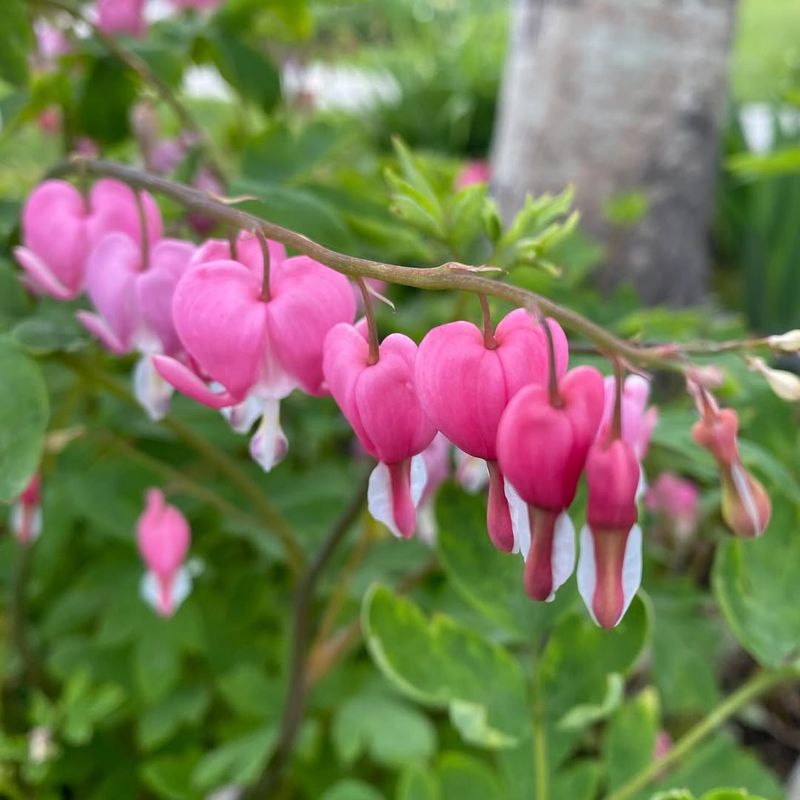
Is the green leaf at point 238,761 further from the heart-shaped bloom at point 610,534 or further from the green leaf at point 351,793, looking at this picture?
the heart-shaped bloom at point 610,534

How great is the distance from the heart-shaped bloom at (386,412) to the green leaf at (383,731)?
0.57m

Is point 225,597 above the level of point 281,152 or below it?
below

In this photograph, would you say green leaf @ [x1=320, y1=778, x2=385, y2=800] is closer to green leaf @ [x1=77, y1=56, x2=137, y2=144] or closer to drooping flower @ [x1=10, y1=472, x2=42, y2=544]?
drooping flower @ [x1=10, y1=472, x2=42, y2=544]

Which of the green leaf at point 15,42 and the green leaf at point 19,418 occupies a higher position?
the green leaf at point 15,42

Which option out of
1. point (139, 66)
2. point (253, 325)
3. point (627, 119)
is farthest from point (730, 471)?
point (627, 119)

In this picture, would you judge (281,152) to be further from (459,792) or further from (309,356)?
(459,792)

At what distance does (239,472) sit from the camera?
979mm

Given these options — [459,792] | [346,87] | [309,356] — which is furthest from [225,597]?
[346,87]

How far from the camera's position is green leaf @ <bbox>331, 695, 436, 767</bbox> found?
3.47ft

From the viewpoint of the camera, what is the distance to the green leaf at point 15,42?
92 centimetres

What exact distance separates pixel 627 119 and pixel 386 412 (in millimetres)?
1586

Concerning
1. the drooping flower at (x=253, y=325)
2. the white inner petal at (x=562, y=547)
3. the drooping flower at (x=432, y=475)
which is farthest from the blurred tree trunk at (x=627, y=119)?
the white inner petal at (x=562, y=547)

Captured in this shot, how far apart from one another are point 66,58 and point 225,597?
789mm

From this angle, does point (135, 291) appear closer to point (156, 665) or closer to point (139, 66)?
point (139, 66)
